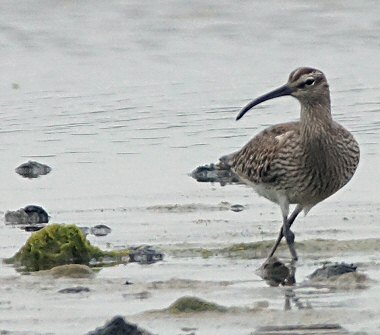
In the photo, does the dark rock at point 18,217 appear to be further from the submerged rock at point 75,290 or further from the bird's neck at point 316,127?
the submerged rock at point 75,290

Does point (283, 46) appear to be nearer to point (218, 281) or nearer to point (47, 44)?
point (47, 44)

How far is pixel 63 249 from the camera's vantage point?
1132cm

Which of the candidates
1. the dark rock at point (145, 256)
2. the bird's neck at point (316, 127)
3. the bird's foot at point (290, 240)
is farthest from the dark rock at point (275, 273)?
the bird's neck at point (316, 127)

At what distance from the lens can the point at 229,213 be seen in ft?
42.0

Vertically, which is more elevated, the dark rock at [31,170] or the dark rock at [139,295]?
the dark rock at [31,170]

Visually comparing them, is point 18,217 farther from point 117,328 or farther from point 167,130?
point 117,328

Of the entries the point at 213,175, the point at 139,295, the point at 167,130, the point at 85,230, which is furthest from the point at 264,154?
the point at 167,130

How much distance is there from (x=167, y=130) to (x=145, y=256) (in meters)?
5.22

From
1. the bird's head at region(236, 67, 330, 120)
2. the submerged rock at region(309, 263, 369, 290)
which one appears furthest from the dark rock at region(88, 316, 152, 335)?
the bird's head at region(236, 67, 330, 120)

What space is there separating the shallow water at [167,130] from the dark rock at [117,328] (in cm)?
48

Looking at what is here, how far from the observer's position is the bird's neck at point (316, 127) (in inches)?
479

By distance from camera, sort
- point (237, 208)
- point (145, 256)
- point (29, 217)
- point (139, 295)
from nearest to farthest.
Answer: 1. point (139, 295)
2. point (145, 256)
3. point (29, 217)
4. point (237, 208)

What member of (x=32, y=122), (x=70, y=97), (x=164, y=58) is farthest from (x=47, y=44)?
(x=32, y=122)

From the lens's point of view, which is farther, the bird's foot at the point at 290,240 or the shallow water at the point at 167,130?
the bird's foot at the point at 290,240
